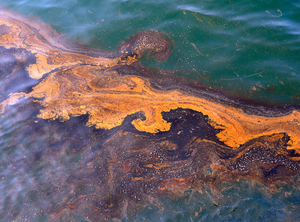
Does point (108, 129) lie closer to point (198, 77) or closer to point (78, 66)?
point (78, 66)

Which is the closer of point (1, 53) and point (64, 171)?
point (64, 171)

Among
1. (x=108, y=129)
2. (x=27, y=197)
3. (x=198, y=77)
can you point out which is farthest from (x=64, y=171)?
(x=198, y=77)

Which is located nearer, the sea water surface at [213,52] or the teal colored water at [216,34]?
the sea water surface at [213,52]

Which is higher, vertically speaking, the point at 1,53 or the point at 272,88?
the point at 1,53

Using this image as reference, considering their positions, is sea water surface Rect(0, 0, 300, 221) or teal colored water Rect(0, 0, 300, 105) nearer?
sea water surface Rect(0, 0, 300, 221)
